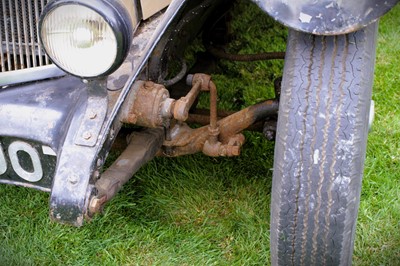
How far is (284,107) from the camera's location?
1710 millimetres

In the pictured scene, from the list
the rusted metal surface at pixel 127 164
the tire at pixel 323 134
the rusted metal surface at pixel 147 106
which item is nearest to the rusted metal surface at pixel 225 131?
the rusted metal surface at pixel 127 164

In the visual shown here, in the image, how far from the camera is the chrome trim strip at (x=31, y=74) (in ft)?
6.50

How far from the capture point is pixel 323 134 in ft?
5.46

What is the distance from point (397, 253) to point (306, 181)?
0.75m

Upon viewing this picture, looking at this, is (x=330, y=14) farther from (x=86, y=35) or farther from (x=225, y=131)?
(x=225, y=131)

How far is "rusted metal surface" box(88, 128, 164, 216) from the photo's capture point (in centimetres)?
178

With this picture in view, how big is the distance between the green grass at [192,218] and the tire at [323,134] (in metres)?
0.60

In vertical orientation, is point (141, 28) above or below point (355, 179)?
above

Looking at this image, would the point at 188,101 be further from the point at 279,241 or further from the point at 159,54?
the point at 279,241

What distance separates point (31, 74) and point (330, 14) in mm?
933

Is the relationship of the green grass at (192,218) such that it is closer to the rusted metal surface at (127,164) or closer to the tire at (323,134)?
the rusted metal surface at (127,164)

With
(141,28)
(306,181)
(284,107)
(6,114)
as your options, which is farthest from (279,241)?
(6,114)

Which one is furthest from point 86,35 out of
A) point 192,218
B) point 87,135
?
point 192,218

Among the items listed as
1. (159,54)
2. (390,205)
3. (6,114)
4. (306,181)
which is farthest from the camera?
(390,205)
